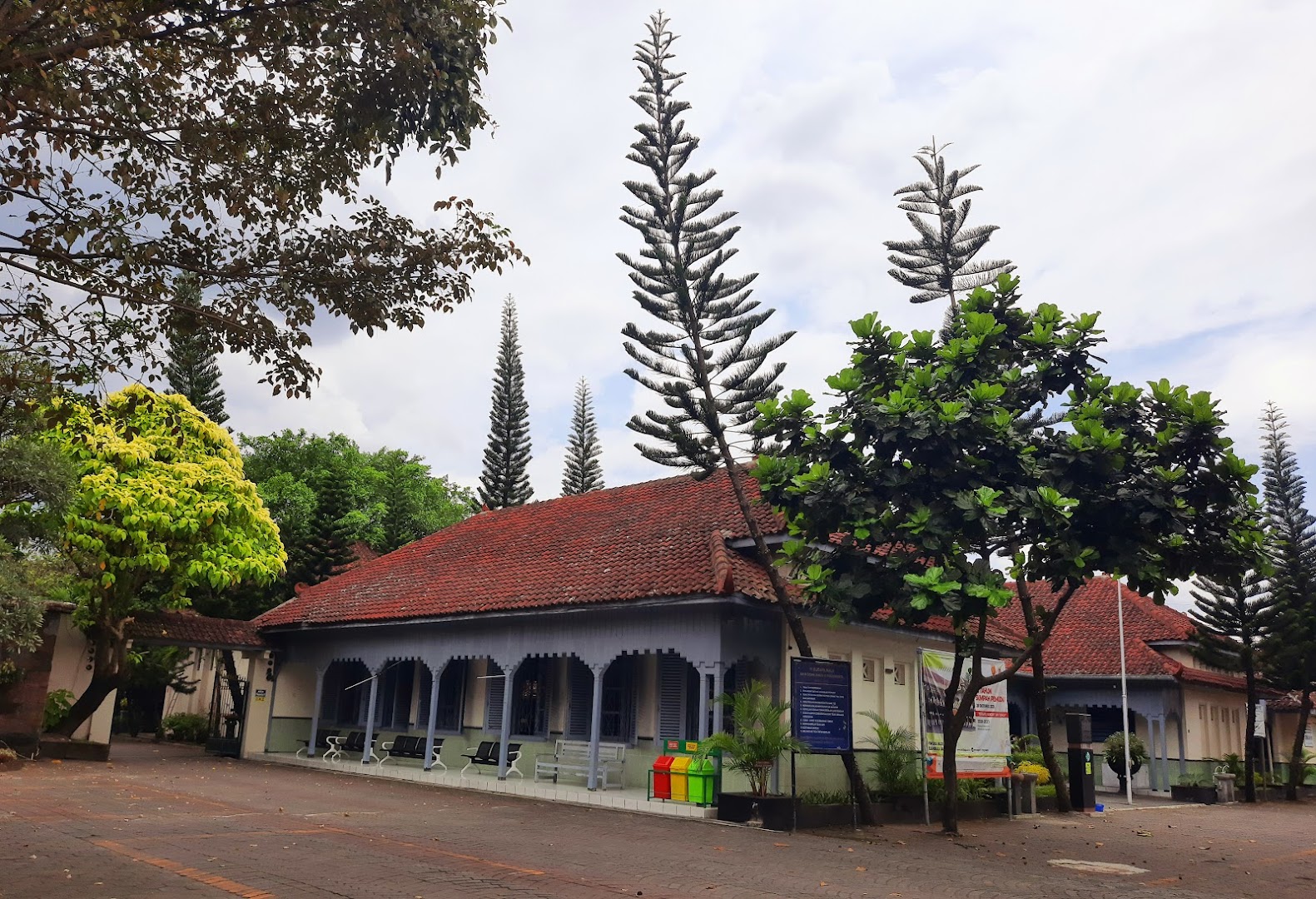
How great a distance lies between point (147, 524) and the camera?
18.8 metres

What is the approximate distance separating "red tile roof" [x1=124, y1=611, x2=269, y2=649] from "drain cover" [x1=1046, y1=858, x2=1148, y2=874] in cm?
1704

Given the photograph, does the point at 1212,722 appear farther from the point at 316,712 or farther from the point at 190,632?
the point at 190,632

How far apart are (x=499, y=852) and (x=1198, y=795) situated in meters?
20.3

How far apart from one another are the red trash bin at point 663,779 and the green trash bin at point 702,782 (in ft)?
1.29

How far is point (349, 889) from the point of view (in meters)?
7.16

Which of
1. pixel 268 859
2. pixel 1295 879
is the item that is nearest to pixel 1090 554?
pixel 1295 879

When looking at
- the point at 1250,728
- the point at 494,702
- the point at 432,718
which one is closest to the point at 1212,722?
the point at 1250,728

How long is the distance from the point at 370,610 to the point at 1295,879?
1556 centimetres

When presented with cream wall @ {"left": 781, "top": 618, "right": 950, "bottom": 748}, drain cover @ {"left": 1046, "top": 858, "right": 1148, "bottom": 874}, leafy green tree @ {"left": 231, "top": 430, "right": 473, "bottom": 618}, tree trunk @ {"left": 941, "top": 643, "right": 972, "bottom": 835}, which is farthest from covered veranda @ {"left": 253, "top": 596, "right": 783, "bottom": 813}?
leafy green tree @ {"left": 231, "top": 430, "right": 473, "bottom": 618}

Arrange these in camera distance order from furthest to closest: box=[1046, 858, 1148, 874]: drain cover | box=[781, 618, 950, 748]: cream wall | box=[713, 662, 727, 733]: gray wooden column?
box=[781, 618, 950, 748]: cream wall < box=[713, 662, 727, 733]: gray wooden column < box=[1046, 858, 1148, 874]: drain cover

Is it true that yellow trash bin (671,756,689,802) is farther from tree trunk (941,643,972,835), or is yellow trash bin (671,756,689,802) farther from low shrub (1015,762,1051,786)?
low shrub (1015,762,1051,786)

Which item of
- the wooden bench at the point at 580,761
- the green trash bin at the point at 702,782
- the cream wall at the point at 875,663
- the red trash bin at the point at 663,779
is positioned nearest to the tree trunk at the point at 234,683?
the wooden bench at the point at 580,761

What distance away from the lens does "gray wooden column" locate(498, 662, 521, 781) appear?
16.4m

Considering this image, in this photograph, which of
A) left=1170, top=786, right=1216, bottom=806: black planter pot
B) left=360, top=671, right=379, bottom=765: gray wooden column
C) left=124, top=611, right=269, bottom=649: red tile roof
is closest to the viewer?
left=360, top=671, right=379, bottom=765: gray wooden column
